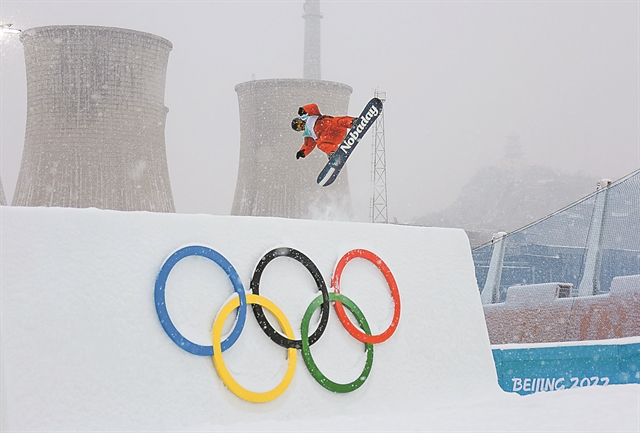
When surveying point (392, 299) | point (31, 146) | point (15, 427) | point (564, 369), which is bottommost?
point (564, 369)

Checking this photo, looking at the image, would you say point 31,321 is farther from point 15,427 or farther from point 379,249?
point 379,249

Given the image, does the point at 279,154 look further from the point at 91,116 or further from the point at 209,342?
the point at 209,342

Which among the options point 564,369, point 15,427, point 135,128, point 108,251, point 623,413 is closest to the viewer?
point 15,427

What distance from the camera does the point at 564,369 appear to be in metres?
4.45

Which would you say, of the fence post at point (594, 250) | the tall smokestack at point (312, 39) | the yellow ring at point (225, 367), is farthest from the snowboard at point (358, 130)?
the tall smokestack at point (312, 39)

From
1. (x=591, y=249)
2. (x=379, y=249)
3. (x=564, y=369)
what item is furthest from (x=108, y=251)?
(x=591, y=249)

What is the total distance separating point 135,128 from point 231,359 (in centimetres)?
2213

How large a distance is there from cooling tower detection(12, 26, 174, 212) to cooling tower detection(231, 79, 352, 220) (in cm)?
478

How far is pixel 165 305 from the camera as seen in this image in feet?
8.40

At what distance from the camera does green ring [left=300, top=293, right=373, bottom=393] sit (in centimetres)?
286

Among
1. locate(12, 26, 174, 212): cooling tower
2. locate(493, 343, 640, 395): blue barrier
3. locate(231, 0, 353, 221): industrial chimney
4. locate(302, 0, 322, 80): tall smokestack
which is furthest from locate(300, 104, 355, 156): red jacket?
locate(302, 0, 322, 80): tall smokestack

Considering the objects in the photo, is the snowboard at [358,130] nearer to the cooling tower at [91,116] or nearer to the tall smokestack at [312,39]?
the cooling tower at [91,116]

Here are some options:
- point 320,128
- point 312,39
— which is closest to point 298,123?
point 320,128

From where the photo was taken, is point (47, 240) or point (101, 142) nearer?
point (47, 240)
